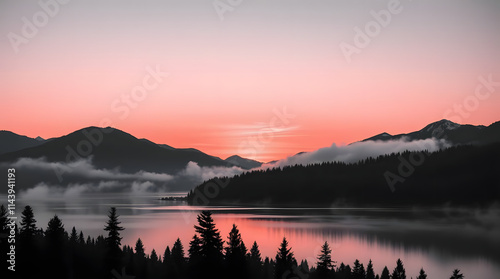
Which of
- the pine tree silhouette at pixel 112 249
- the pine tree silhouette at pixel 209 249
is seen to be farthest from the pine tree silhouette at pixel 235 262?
the pine tree silhouette at pixel 112 249

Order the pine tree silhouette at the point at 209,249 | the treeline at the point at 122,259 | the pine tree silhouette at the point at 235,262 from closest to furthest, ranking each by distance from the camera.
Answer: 1. the pine tree silhouette at the point at 209,249
2. the treeline at the point at 122,259
3. the pine tree silhouette at the point at 235,262

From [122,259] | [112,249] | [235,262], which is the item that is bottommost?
[122,259]

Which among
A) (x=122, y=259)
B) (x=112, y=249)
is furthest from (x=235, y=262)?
(x=122, y=259)

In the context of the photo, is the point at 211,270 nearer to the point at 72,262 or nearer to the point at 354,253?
the point at 72,262

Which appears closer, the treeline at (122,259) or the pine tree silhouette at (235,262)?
the treeline at (122,259)

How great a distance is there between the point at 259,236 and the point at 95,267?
82.8 meters

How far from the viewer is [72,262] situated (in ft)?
204

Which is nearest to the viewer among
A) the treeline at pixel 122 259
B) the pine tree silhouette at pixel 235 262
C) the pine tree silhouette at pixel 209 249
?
the pine tree silhouette at pixel 209 249

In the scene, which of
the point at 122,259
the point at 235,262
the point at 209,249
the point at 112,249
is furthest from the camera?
the point at 122,259

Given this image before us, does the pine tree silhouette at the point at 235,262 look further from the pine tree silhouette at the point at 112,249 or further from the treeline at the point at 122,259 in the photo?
the pine tree silhouette at the point at 112,249

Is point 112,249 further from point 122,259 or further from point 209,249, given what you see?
point 209,249

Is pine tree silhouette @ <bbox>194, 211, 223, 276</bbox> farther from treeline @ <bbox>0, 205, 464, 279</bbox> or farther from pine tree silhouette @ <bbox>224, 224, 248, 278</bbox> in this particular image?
pine tree silhouette @ <bbox>224, 224, 248, 278</bbox>

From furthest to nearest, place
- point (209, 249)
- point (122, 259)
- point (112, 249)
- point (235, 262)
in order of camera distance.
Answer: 1. point (122, 259)
2. point (235, 262)
3. point (112, 249)
4. point (209, 249)

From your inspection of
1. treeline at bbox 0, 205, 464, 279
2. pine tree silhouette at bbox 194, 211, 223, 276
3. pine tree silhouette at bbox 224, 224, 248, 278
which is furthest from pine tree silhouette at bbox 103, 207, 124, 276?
pine tree silhouette at bbox 224, 224, 248, 278
